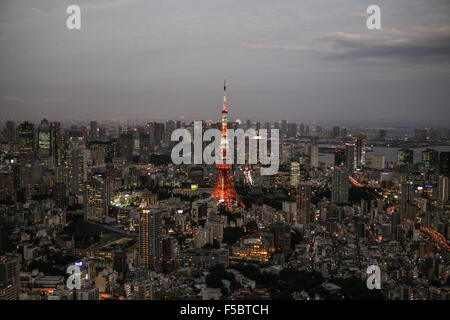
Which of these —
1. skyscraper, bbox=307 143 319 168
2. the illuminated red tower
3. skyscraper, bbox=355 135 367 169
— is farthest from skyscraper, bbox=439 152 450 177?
skyscraper, bbox=307 143 319 168

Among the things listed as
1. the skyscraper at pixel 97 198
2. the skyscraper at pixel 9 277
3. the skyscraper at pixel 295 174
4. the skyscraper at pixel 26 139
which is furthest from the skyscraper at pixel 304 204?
the skyscraper at pixel 26 139

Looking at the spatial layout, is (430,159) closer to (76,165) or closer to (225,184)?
(225,184)

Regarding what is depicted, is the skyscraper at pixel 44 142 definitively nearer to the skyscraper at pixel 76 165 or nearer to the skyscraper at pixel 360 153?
the skyscraper at pixel 76 165

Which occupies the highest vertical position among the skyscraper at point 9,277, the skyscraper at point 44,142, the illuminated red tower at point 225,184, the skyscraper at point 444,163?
the skyscraper at point 44,142

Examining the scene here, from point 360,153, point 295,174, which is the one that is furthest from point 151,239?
point 360,153

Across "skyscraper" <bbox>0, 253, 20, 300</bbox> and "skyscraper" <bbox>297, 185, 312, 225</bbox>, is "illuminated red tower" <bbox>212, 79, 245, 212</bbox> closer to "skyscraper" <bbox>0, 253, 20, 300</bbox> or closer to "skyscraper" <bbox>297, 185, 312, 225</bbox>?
"skyscraper" <bbox>297, 185, 312, 225</bbox>

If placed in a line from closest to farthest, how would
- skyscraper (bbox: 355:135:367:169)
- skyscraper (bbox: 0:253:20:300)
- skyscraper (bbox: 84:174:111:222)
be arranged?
skyscraper (bbox: 0:253:20:300) → skyscraper (bbox: 84:174:111:222) → skyscraper (bbox: 355:135:367:169)

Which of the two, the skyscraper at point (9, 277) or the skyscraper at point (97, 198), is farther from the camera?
the skyscraper at point (97, 198)
